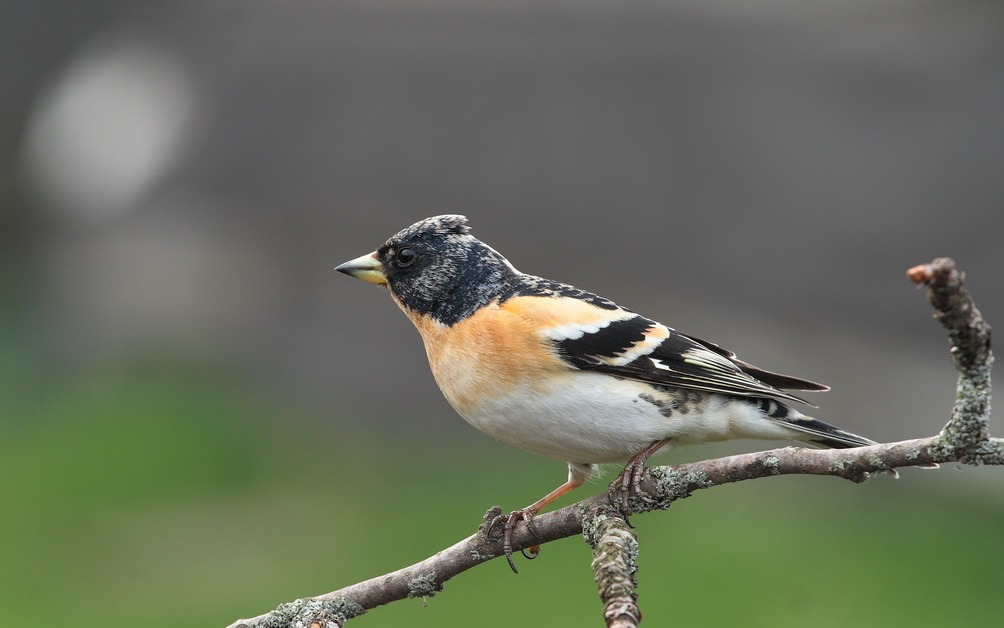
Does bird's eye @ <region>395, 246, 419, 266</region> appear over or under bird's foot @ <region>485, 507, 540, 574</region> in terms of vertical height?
over

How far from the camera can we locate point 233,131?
7973 mm

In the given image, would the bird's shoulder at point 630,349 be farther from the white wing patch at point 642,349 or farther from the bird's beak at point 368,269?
the bird's beak at point 368,269

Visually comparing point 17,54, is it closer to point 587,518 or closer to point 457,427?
point 457,427

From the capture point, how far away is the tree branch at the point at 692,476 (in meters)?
1.37

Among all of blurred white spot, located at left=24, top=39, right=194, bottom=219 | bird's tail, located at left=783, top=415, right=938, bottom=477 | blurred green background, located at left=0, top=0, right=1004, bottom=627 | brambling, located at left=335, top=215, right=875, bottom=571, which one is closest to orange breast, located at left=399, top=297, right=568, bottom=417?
brambling, located at left=335, top=215, right=875, bottom=571

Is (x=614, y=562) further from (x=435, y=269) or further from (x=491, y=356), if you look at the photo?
(x=435, y=269)

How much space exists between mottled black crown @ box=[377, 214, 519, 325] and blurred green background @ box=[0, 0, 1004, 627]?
3.90 meters

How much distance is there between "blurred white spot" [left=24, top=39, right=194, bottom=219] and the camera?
338 inches

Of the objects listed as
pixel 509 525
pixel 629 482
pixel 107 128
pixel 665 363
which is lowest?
pixel 509 525

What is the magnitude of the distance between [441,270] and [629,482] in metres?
0.94

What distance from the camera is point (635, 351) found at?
2.61m

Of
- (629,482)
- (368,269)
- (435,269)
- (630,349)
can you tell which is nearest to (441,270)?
(435,269)

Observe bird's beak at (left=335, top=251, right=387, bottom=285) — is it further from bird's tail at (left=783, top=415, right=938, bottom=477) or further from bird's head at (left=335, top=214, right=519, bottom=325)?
bird's tail at (left=783, top=415, right=938, bottom=477)

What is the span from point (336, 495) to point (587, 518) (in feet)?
20.1
